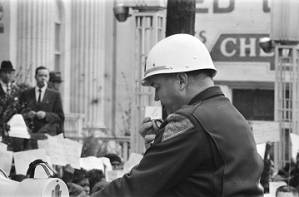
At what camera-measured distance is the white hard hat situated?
372 cm

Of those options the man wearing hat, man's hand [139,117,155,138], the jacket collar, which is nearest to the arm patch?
the jacket collar

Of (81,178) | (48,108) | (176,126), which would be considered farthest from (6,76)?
(176,126)

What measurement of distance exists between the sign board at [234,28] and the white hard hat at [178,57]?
14073 millimetres

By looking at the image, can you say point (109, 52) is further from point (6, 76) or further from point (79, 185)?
point (79, 185)

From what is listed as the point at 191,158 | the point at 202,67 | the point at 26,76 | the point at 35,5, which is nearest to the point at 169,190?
the point at 191,158

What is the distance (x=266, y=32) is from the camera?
1789cm

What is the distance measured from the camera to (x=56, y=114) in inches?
426

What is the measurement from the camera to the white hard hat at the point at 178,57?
3719mm

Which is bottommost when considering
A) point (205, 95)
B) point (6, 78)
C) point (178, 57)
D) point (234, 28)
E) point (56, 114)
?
point (56, 114)

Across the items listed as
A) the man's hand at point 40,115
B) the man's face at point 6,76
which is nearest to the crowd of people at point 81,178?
the man's hand at point 40,115

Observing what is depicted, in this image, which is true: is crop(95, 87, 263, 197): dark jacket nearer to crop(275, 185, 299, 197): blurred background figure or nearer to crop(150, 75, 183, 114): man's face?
crop(150, 75, 183, 114): man's face

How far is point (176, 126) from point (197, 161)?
0.15m

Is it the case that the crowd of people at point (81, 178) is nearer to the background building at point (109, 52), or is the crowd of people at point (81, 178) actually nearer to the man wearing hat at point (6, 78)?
the man wearing hat at point (6, 78)

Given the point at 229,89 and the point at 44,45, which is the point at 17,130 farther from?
the point at 229,89
